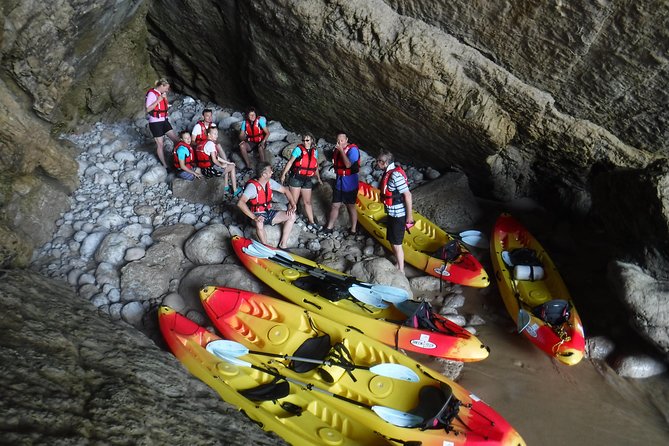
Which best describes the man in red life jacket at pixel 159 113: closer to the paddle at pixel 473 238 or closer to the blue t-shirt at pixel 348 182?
the blue t-shirt at pixel 348 182

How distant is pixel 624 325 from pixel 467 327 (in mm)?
1881

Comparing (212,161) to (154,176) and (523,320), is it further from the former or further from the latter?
(523,320)

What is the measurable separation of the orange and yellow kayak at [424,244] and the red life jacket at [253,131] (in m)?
1.74

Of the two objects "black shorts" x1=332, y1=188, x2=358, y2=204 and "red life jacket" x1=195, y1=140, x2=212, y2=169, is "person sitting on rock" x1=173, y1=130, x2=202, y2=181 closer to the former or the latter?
"red life jacket" x1=195, y1=140, x2=212, y2=169

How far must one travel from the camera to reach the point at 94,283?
6.25 meters

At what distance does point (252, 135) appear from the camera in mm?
7898

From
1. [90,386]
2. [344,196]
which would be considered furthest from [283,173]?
[90,386]

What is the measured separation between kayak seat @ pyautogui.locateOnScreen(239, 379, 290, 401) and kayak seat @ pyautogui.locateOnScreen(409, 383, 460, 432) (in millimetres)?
1290

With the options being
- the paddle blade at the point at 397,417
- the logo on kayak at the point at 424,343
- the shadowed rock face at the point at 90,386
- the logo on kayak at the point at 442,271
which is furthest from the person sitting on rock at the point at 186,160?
the paddle blade at the point at 397,417

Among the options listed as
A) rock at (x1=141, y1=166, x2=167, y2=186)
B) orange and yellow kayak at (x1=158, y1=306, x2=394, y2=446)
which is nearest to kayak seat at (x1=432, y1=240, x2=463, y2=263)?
orange and yellow kayak at (x1=158, y1=306, x2=394, y2=446)

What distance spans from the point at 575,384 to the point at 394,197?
9.94 feet

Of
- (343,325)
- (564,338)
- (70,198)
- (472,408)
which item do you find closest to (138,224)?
(70,198)

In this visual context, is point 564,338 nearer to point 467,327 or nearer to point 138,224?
point 467,327

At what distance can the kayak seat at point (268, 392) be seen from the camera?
513cm
